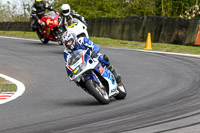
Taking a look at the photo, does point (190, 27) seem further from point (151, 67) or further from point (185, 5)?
point (185, 5)

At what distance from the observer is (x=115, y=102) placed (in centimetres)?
769

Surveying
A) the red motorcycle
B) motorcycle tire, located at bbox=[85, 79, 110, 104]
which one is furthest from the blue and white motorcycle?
the red motorcycle

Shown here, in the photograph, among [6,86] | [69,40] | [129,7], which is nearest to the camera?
[69,40]

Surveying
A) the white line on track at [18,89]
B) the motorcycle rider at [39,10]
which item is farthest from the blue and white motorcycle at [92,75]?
the motorcycle rider at [39,10]

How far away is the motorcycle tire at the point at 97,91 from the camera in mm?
7082

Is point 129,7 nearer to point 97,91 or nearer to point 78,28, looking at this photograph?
point 78,28

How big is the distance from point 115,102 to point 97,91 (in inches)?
26.7

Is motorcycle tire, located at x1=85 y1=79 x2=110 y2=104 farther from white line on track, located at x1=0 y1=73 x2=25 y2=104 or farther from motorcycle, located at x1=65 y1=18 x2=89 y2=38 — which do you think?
motorcycle, located at x1=65 y1=18 x2=89 y2=38

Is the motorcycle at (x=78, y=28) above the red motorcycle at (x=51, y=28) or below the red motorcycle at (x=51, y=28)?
above

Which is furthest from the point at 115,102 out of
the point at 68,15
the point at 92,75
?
the point at 68,15

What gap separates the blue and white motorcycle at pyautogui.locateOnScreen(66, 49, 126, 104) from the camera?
7117 mm

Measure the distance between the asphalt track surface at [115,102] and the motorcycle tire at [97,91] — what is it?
14 cm

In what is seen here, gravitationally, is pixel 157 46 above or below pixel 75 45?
below

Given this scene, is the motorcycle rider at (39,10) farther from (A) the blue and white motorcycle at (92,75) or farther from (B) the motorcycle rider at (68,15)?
(A) the blue and white motorcycle at (92,75)
